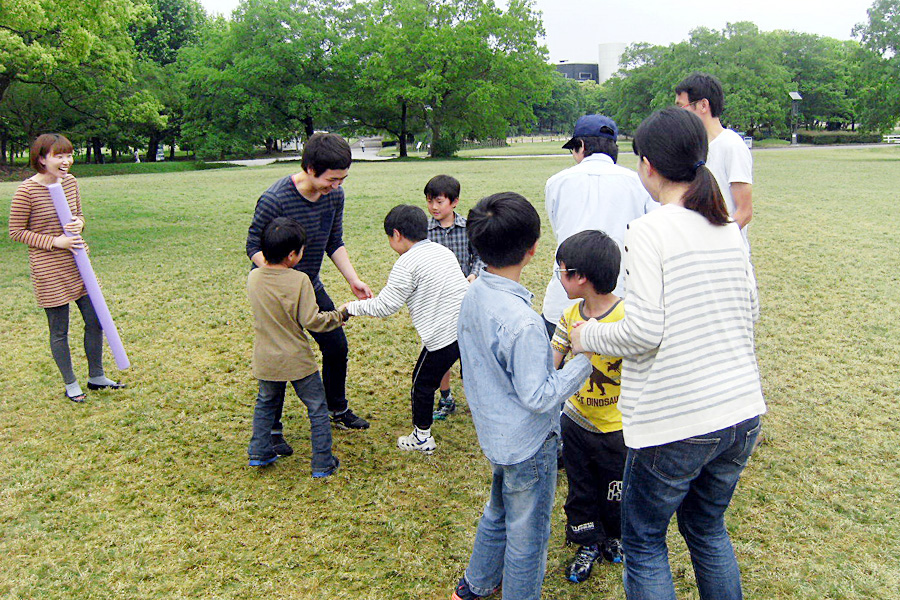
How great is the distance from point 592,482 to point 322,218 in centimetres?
217

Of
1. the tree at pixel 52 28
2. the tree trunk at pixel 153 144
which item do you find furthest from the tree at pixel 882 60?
the tree trunk at pixel 153 144

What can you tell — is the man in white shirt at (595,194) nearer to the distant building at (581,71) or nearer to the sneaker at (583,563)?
the sneaker at (583,563)

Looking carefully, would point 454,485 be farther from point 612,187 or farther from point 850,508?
point 850,508

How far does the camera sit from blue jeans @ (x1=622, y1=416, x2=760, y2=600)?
2.04 meters

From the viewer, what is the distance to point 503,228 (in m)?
2.24

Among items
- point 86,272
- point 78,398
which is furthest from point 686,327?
point 78,398

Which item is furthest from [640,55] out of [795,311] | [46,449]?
[46,449]

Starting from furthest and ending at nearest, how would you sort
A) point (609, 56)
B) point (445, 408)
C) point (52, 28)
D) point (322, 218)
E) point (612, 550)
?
point (609, 56), point (52, 28), point (445, 408), point (322, 218), point (612, 550)

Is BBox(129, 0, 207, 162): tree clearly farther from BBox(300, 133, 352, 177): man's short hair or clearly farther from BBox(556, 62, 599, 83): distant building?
BBox(556, 62, 599, 83): distant building

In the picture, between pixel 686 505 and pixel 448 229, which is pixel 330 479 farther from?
pixel 686 505

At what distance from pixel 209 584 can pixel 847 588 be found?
108 inches

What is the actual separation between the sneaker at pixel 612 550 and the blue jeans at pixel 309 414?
5.30 feet

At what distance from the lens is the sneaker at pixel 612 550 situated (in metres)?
2.99

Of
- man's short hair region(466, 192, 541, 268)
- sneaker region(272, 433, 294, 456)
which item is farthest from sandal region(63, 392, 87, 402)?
man's short hair region(466, 192, 541, 268)
